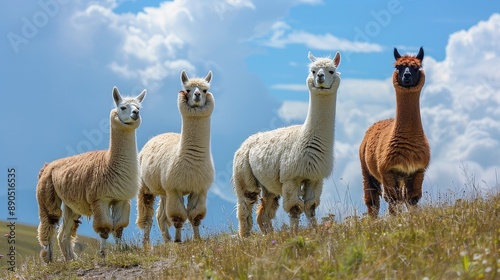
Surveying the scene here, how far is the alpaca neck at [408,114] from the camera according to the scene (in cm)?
1288

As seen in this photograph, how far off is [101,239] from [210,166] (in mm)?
2446

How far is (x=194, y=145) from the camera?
46.6 feet

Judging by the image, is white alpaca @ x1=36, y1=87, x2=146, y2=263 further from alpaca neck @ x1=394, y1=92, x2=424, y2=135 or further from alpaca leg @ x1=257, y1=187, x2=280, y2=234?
alpaca neck @ x1=394, y1=92, x2=424, y2=135

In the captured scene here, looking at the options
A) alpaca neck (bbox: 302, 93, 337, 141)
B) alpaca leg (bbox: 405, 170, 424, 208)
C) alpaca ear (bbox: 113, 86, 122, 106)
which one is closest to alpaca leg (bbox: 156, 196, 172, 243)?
alpaca ear (bbox: 113, 86, 122, 106)

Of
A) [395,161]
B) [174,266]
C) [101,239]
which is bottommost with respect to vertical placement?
[174,266]

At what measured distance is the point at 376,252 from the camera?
748 centimetres

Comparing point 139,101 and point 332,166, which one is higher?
point 139,101

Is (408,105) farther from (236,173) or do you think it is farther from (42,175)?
(42,175)

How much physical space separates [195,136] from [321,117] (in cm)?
255

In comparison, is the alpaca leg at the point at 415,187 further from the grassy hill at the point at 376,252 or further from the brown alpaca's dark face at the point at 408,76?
the grassy hill at the point at 376,252

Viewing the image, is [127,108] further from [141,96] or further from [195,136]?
[195,136]

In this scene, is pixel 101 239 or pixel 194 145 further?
pixel 194 145

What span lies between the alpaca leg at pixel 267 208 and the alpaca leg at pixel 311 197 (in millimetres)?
1737

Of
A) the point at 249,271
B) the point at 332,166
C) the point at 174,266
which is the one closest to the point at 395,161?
the point at 332,166
